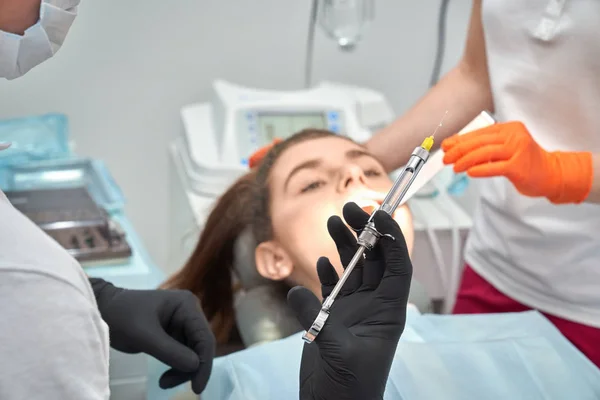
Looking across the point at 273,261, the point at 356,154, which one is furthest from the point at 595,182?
the point at 273,261

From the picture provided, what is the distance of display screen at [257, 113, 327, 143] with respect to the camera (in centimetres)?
201

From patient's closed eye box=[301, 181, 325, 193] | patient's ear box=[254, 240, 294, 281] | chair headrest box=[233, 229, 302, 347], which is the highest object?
patient's closed eye box=[301, 181, 325, 193]

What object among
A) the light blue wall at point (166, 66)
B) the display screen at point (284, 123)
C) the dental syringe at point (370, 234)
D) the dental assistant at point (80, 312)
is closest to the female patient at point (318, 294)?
the dental assistant at point (80, 312)

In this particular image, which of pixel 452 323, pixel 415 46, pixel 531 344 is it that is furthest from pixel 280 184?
pixel 415 46

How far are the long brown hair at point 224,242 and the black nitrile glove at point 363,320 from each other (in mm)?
650

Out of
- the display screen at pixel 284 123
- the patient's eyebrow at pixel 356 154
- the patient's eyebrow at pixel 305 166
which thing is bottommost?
the display screen at pixel 284 123

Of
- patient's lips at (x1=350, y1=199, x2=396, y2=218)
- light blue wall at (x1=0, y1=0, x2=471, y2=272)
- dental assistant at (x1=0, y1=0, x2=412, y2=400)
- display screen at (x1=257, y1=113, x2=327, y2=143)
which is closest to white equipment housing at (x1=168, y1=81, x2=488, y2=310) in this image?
display screen at (x1=257, y1=113, x2=327, y2=143)

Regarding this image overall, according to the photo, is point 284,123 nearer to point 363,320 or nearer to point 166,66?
point 166,66

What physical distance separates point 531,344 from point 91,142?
148 cm

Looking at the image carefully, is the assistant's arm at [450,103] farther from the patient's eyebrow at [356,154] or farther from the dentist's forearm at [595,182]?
the dentist's forearm at [595,182]

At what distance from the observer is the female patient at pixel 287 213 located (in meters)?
1.38

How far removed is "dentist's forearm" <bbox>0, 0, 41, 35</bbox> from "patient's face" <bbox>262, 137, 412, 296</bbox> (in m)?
0.63

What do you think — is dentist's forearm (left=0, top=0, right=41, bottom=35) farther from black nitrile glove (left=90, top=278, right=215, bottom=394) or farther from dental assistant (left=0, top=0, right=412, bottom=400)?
black nitrile glove (left=90, top=278, right=215, bottom=394)

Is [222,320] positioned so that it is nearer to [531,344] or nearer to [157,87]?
[531,344]
